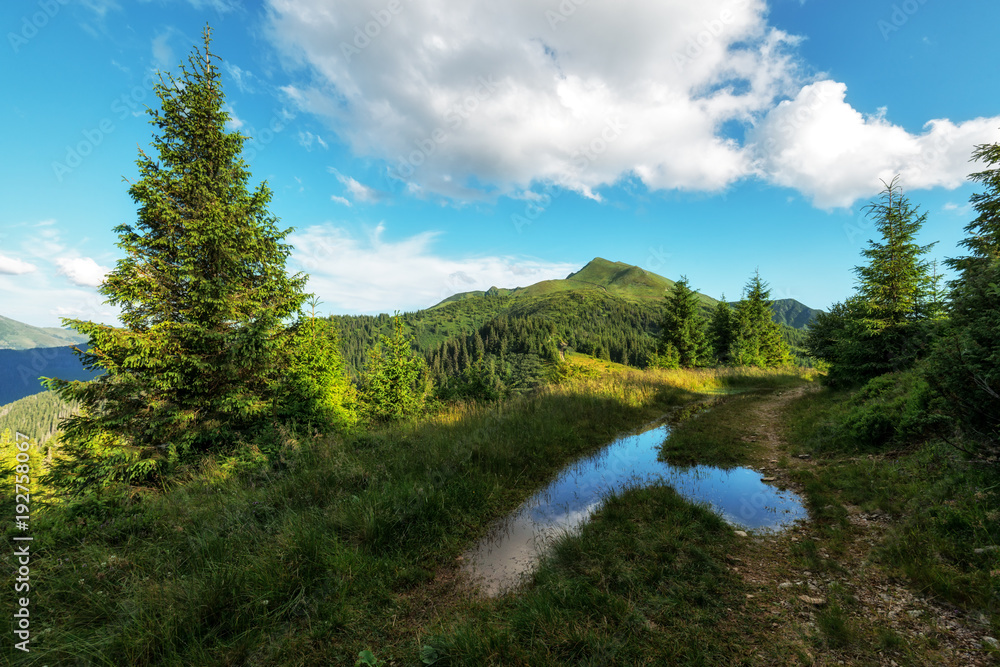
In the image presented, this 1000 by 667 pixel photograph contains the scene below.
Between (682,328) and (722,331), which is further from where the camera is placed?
(722,331)

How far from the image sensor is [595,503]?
5.97m

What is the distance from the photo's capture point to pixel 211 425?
8.91 m

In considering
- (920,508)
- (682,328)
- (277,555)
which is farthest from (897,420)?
(682,328)

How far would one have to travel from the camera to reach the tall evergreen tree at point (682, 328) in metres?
33.4

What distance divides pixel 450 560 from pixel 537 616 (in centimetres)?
168

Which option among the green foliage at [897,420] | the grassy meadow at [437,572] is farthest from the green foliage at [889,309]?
the grassy meadow at [437,572]

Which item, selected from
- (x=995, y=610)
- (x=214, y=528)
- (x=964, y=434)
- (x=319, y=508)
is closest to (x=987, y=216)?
(x=964, y=434)

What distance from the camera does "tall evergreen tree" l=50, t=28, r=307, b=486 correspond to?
318 inches

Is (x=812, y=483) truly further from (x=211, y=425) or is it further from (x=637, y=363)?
(x=637, y=363)

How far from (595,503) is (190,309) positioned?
10657 mm

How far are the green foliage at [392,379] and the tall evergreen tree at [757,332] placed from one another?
30928mm

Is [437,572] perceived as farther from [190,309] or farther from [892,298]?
[892,298]

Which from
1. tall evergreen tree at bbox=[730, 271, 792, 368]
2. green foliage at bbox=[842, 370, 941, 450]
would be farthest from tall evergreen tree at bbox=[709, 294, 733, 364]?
green foliage at bbox=[842, 370, 941, 450]

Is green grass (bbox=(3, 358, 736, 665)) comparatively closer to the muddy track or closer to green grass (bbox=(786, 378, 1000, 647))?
the muddy track
